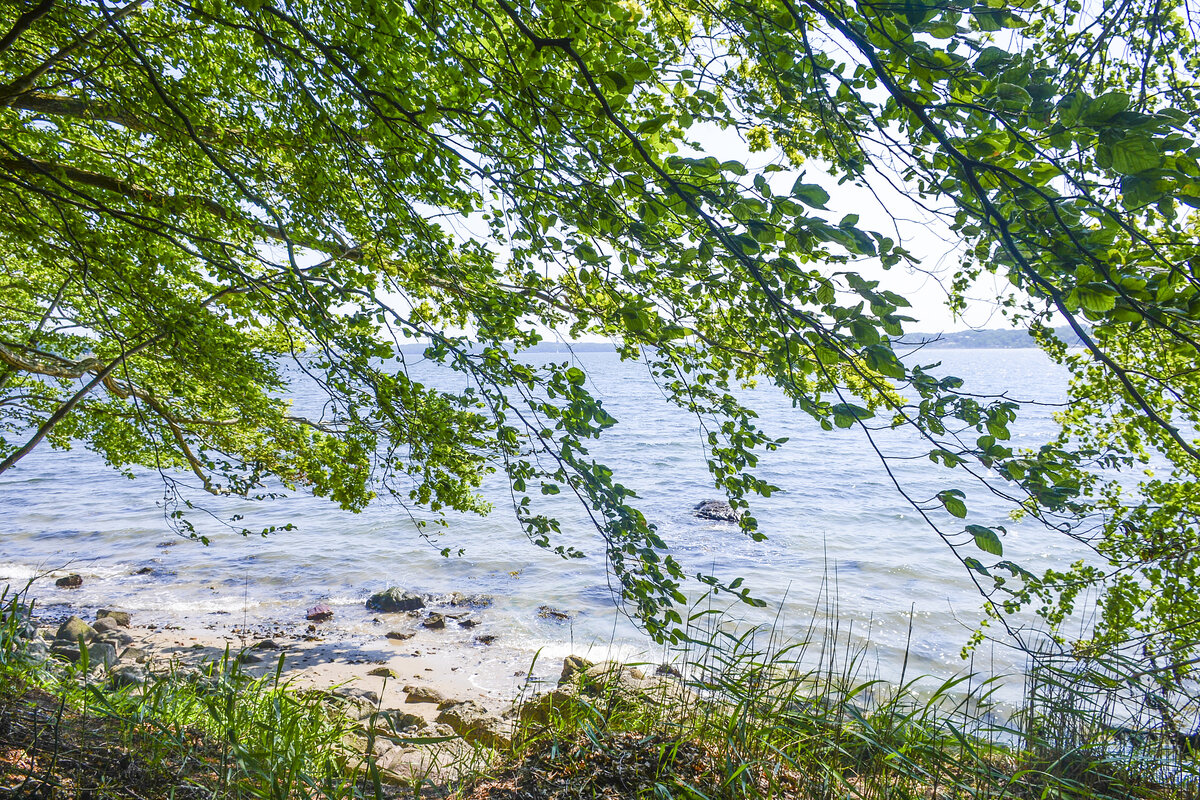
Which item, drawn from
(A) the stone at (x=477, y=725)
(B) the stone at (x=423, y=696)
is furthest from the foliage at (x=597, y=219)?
(B) the stone at (x=423, y=696)

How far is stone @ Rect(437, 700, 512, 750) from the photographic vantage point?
4.29 meters

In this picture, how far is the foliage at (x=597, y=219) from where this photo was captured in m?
1.65

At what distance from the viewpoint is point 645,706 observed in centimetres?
381

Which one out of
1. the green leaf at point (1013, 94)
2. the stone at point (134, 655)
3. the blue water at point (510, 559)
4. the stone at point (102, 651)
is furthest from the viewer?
the blue water at point (510, 559)

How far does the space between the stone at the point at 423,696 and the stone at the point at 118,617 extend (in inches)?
242

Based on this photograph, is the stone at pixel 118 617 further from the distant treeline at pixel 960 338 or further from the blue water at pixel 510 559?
the distant treeline at pixel 960 338

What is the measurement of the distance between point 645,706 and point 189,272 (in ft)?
18.0

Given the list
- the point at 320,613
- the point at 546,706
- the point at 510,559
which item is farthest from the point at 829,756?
the point at 510,559

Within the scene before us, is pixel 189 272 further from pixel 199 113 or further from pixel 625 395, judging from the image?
pixel 625 395

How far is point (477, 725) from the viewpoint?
5.46 m

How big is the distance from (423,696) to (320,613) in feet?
14.5

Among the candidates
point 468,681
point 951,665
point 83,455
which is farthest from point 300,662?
point 83,455

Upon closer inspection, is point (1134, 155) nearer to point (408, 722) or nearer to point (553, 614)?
point (408, 722)

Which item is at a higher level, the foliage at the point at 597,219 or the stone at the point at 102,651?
the foliage at the point at 597,219
